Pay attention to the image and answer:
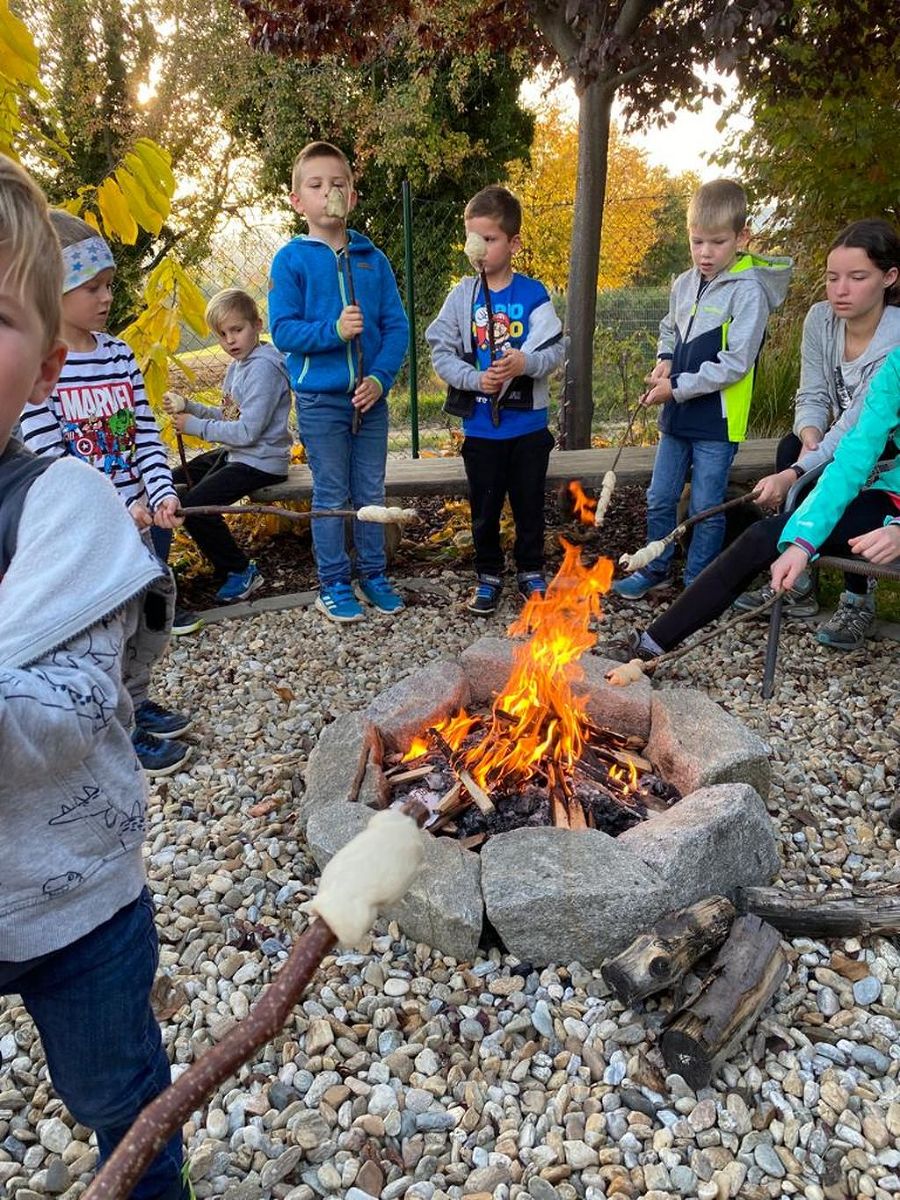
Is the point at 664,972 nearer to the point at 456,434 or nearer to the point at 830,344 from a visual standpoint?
the point at 830,344

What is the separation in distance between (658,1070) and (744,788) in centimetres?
81

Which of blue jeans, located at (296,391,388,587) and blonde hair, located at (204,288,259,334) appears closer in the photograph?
blue jeans, located at (296,391,388,587)

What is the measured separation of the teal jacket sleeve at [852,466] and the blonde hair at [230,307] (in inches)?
126

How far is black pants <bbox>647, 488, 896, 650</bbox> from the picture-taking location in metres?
3.42

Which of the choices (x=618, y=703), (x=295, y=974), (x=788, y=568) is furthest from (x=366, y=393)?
(x=295, y=974)

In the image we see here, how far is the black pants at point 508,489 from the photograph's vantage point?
14.7ft

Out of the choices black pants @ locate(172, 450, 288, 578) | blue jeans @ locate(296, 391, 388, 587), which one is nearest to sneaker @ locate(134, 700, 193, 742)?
blue jeans @ locate(296, 391, 388, 587)

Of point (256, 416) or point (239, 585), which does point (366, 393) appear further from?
point (239, 585)

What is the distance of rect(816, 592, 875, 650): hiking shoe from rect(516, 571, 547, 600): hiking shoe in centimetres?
138

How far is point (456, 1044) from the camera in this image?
2.04m

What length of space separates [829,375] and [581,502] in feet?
5.04

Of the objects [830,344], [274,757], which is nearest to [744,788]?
[274,757]

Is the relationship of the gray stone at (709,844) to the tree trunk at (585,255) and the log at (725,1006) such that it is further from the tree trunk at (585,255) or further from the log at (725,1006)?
the tree trunk at (585,255)

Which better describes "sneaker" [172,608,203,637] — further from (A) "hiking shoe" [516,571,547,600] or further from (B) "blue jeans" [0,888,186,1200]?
(B) "blue jeans" [0,888,186,1200]
